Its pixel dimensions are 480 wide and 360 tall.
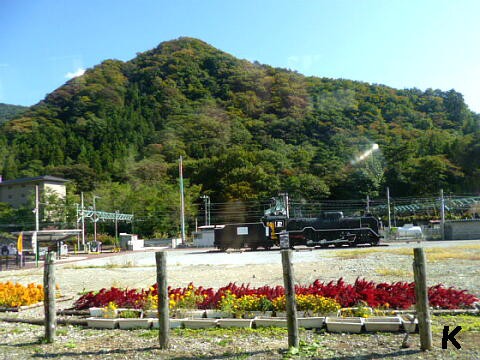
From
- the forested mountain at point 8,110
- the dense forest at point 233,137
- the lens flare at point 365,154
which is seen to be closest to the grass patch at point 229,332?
the dense forest at point 233,137

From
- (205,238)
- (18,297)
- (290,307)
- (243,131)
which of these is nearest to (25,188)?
(205,238)

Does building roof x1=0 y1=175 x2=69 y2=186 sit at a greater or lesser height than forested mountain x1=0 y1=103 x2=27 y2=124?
lesser

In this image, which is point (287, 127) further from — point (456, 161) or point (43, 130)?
point (43, 130)

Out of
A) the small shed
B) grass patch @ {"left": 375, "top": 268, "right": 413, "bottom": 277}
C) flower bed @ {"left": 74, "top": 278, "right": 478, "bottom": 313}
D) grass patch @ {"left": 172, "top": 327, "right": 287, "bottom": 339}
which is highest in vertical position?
flower bed @ {"left": 74, "top": 278, "right": 478, "bottom": 313}

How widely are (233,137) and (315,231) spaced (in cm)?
6148

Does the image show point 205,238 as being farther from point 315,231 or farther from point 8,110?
point 8,110

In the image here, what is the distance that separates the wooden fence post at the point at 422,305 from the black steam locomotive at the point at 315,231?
26.3 metres

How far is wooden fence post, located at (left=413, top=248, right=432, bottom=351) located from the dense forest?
57370 millimetres

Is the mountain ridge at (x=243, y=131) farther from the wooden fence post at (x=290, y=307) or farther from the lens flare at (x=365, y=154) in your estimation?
the wooden fence post at (x=290, y=307)

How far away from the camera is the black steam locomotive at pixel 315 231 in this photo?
103ft

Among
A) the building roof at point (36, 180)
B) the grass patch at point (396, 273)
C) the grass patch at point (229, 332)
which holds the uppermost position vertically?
the building roof at point (36, 180)

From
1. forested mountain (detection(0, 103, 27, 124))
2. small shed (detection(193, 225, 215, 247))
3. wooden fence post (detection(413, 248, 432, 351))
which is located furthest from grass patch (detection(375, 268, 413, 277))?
forested mountain (detection(0, 103, 27, 124))

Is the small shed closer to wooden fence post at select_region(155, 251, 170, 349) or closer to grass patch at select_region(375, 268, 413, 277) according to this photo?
grass patch at select_region(375, 268, 413, 277)

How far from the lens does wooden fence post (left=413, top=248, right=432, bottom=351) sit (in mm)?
5254
